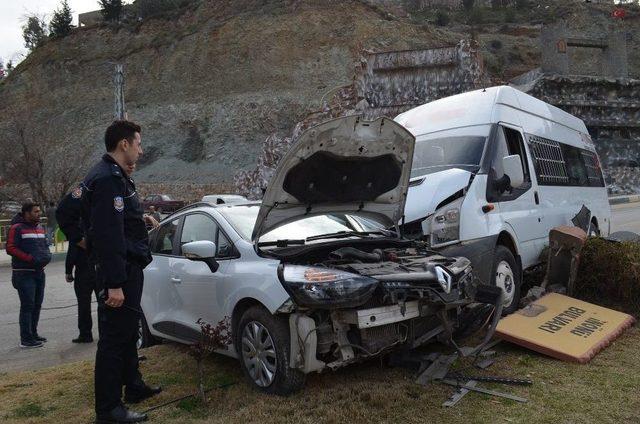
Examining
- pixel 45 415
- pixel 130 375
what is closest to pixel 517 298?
pixel 130 375

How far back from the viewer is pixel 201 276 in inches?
203

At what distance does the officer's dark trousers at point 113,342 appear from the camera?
158 inches

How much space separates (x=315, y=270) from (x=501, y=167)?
354 centimetres

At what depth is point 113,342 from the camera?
4035 mm

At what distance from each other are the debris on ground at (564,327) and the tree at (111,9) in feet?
236

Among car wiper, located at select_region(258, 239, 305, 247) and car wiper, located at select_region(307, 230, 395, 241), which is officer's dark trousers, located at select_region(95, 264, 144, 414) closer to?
car wiper, located at select_region(258, 239, 305, 247)

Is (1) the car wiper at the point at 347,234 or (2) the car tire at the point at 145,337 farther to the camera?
(2) the car tire at the point at 145,337

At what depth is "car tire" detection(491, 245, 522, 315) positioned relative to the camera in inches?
250

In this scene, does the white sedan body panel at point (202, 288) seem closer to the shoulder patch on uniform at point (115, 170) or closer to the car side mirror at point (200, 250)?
the car side mirror at point (200, 250)

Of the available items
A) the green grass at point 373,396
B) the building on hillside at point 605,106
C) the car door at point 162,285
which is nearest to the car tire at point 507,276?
the green grass at point 373,396

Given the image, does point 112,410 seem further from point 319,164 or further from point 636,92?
point 636,92

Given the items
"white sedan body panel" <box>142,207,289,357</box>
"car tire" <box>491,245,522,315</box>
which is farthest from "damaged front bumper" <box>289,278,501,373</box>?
"car tire" <box>491,245,522,315</box>

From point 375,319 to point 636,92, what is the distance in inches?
1373

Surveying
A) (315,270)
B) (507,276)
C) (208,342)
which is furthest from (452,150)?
(208,342)
